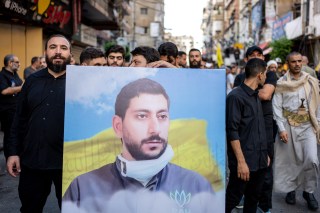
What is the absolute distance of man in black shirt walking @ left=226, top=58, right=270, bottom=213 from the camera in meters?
3.77

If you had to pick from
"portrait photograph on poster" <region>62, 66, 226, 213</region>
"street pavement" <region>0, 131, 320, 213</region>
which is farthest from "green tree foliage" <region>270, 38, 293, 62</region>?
"portrait photograph on poster" <region>62, 66, 226, 213</region>

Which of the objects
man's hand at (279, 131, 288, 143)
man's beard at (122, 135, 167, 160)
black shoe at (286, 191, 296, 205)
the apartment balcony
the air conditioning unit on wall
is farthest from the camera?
the apartment balcony

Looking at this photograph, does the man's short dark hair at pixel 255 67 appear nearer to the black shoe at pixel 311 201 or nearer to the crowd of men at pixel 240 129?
the crowd of men at pixel 240 129

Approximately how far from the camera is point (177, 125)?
9.80 feet

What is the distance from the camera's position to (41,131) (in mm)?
3404

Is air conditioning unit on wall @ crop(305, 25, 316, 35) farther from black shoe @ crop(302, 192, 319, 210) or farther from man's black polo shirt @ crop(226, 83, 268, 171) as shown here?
man's black polo shirt @ crop(226, 83, 268, 171)

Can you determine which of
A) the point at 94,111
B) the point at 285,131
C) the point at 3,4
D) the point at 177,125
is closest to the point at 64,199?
the point at 94,111

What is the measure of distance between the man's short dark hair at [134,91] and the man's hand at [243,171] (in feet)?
3.78

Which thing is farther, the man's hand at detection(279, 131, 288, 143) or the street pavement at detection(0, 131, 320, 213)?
the street pavement at detection(0, 131, 320, 213)

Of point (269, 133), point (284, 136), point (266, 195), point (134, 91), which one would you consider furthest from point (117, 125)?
point (284, 136)

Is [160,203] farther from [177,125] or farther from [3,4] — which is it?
[3,4]

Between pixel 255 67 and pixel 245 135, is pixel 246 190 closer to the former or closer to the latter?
pixel 245 135

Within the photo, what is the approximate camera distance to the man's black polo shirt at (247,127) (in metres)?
3.80

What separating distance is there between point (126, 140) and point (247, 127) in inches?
52.7
